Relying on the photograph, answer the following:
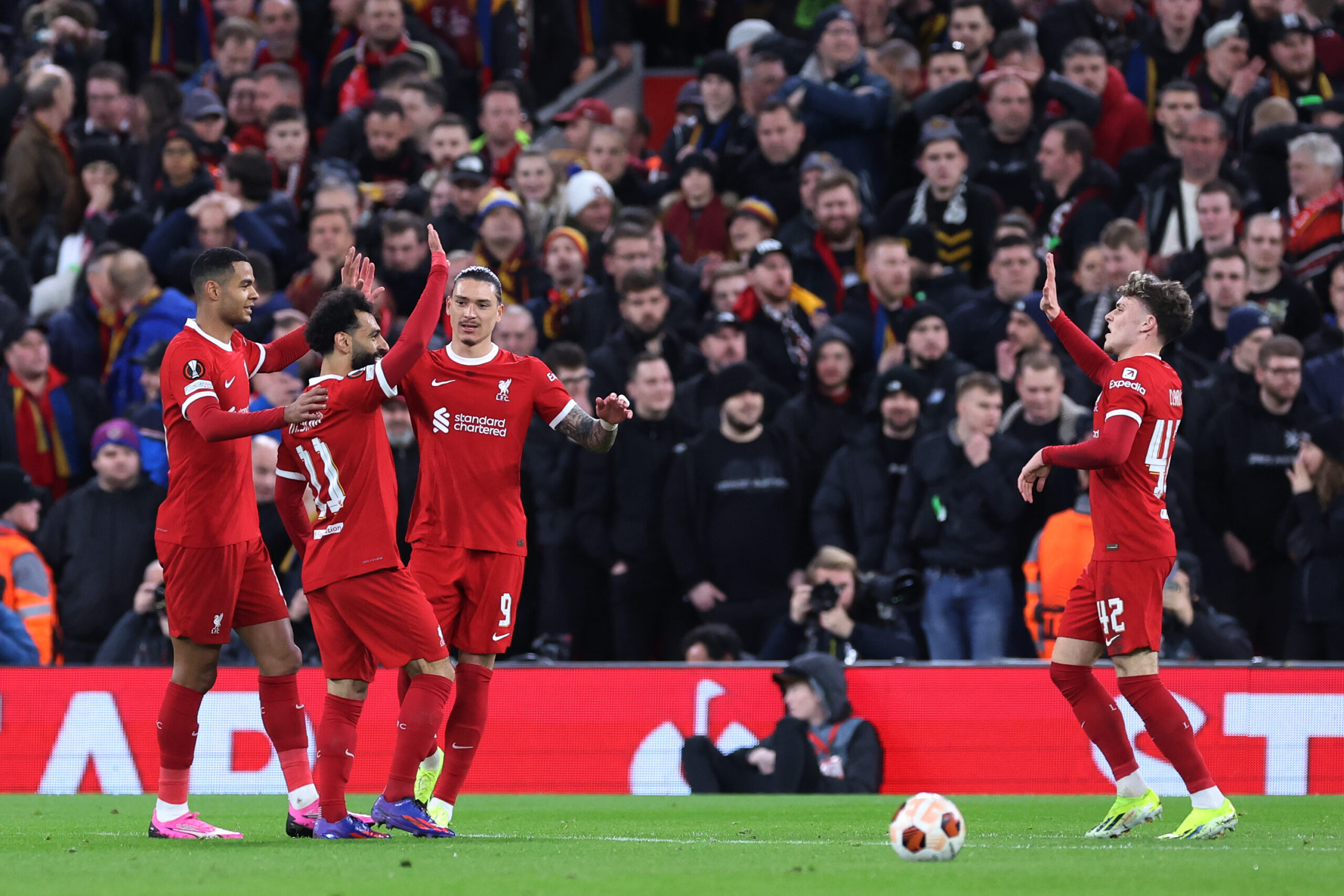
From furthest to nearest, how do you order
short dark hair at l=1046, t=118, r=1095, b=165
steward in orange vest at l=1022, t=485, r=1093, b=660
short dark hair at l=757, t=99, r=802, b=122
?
short dark hair at l=757, t=99, r=802, b=122
short dark hair at l=1046, t=118, r=1095, b=165
steward in orange vest at l=1022, t=485, r=1093, b=660

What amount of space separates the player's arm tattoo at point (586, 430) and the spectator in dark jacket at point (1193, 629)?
4692 mm

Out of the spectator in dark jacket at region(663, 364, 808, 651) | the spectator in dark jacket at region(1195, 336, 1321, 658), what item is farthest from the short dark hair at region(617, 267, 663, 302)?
the spectator in dark jacket at region(1195, 336, 1321, 658)

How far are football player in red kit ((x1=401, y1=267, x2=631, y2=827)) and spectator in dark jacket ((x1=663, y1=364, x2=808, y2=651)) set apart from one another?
14.3ft

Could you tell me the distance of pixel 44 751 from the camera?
1168 centimetres

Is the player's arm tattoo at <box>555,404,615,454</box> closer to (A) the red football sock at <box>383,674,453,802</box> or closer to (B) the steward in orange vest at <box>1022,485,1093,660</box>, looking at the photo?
(A) the red football sock at <box>383,674,453,802</box>

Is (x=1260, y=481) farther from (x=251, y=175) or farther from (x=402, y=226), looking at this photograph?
(x=251, y=175)

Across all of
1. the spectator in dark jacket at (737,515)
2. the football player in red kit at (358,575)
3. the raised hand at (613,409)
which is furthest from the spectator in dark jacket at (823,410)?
the football player in red kit at (358,575)

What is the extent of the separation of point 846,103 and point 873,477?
3.92 meters

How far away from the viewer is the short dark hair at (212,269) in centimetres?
808

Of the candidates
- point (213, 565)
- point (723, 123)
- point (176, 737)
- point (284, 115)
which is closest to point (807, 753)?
point (176, 737)

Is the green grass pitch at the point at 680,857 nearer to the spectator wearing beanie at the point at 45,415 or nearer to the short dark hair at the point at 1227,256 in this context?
the short dark hair at the point at 1227,256

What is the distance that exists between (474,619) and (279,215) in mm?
7951

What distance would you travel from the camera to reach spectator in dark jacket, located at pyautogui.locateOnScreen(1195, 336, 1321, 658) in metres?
12.0

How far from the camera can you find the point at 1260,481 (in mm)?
12203
